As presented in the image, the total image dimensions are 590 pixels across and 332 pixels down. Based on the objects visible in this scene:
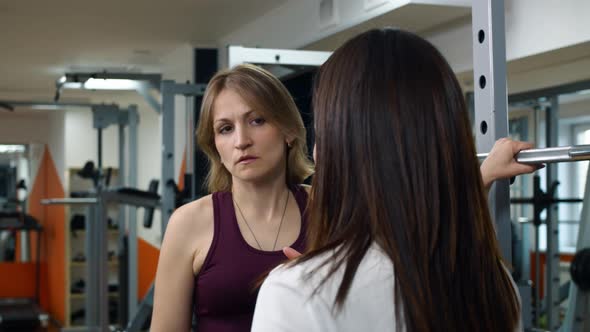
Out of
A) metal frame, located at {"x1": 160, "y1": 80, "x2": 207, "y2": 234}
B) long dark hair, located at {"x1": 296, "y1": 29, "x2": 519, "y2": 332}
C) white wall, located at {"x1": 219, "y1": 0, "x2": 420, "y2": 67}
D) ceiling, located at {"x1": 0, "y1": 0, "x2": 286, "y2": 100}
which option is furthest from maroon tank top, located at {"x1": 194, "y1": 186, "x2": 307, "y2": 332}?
ceiling, located at {"x1": 0, "y1": 0, "x2": 286, "y2": 100}

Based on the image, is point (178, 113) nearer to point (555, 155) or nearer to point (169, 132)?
point (169, 132)

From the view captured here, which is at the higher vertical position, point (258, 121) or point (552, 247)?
point (258, 121)

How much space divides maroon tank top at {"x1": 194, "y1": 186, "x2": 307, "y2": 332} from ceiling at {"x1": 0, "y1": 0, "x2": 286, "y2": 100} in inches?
133

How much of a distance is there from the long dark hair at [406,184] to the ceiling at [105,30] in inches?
152

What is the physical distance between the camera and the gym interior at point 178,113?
289 cm

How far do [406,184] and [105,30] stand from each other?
4.81m

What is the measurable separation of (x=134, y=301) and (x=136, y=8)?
2595 millimetres

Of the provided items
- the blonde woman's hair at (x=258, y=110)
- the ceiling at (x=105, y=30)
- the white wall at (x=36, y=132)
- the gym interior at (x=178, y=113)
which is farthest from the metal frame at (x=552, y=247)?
the white wall at (x=36, y=132)

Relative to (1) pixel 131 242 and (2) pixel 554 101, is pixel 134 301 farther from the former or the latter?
(2) pixel 554 101

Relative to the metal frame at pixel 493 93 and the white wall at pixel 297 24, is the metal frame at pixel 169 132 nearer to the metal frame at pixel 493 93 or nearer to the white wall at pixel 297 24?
the white wall at pixel 297 24

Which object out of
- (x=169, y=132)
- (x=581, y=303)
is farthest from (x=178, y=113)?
(x=581, y=303)

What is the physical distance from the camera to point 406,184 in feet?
2.35

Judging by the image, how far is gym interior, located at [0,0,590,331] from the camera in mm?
2891

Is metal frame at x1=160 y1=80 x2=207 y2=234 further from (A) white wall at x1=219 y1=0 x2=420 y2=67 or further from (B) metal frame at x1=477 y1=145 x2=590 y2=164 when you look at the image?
(B) metal frame at x1=477 y1=145 x2=590 y2=164
